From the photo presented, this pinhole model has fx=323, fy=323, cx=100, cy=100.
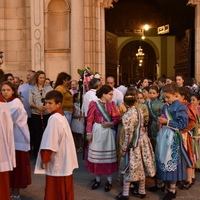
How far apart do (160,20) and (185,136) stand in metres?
11.4

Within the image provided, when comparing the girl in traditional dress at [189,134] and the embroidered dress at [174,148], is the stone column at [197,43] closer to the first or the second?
the girl in traditional dress at [189,134]

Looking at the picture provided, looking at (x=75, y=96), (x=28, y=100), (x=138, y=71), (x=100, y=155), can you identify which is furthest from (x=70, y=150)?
(x=138, y=71)

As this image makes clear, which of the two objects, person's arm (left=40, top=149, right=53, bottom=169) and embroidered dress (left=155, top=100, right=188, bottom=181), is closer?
person's arm (left=40, top=149, right=53, bottom=169)

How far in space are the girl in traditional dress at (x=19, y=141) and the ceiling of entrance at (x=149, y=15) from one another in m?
9.16

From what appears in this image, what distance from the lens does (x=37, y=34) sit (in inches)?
452

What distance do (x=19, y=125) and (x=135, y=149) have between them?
5.55 ft

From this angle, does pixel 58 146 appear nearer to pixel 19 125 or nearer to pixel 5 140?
pixel 5 140

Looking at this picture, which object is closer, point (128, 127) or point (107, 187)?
point (128, 127)

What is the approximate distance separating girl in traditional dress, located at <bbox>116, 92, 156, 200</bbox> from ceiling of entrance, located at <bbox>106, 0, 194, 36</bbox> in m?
8.79

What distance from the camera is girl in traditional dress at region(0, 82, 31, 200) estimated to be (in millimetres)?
4566

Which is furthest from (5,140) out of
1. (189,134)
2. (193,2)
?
(193,2)

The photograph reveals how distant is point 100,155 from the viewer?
5.04m

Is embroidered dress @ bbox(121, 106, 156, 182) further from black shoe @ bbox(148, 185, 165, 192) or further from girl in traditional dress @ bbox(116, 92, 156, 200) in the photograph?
black shoe @ bbox(148, 185, 165, 192)

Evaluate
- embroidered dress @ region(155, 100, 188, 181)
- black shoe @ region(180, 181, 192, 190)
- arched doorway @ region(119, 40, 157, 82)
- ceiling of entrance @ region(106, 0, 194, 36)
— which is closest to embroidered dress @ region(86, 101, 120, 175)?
embroidered dress @ region(155, 100, 188, 181)
